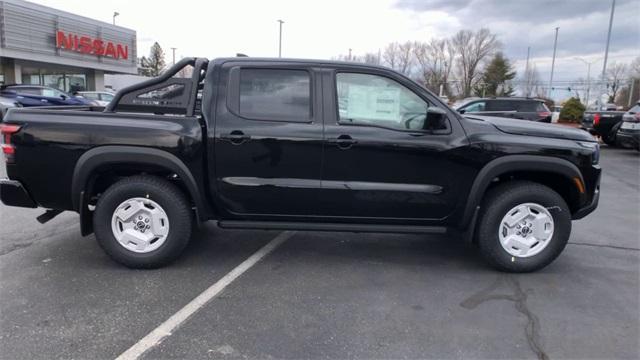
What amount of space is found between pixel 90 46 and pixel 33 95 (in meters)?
14.5

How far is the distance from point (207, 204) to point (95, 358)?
1.65 m

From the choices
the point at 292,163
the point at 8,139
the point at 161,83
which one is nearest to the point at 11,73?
the point at 8,139

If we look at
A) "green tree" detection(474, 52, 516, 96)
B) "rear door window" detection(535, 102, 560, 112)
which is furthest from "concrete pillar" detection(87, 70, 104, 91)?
"green tree" detection(474, 52, 516, 96)

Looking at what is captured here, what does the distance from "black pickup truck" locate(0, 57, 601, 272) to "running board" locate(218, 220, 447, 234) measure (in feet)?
0.04

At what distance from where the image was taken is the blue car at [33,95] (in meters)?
18.1

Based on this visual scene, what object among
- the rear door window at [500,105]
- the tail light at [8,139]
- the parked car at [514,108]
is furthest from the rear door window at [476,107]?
the tail light at [8,139]

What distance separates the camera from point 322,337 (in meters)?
3.17

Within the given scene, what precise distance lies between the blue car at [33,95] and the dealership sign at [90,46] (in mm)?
10798

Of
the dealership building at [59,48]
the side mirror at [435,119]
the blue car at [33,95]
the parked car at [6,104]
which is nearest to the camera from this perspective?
the side mirror at [435,119]

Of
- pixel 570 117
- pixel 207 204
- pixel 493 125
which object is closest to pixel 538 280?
pixel 493 125

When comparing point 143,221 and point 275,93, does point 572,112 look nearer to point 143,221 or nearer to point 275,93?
point 275,93

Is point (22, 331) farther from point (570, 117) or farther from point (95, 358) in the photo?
Answer: point (570, 117)

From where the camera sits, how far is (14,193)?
4141 mm

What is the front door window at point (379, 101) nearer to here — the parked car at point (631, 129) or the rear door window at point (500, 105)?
the parked car at point (631, 129)
